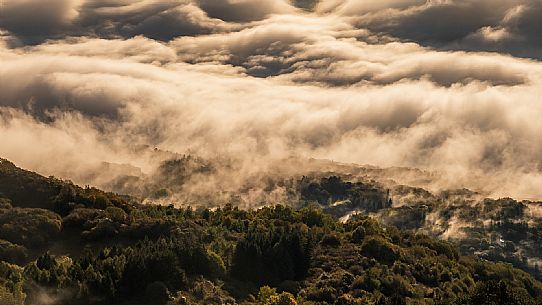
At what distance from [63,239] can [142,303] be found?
147ft

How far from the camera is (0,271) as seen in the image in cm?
13250

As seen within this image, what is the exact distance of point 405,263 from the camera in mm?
197125

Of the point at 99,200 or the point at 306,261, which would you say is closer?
the point at 306,261

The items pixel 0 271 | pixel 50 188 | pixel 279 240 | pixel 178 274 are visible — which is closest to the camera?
pixel 0 271

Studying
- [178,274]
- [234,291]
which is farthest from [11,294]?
[234,291]

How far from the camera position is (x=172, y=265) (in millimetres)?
145375

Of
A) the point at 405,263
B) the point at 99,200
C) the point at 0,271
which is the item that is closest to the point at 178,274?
the point at 0,271

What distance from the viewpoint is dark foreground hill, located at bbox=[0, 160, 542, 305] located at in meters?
133

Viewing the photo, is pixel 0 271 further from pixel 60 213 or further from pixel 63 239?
pixel 60 213

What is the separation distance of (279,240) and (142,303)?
4855 centimetres

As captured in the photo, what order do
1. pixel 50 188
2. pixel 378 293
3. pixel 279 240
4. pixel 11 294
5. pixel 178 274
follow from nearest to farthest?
1. pixel 11 294
2. pixel 178 274
3. pixel 378 293
4. pixel 279 240
5. pixel 50 188

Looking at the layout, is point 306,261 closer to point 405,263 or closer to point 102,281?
point 405,263

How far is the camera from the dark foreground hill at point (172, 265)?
437 ft

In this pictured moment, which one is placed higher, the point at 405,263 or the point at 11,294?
the point at 11,294
